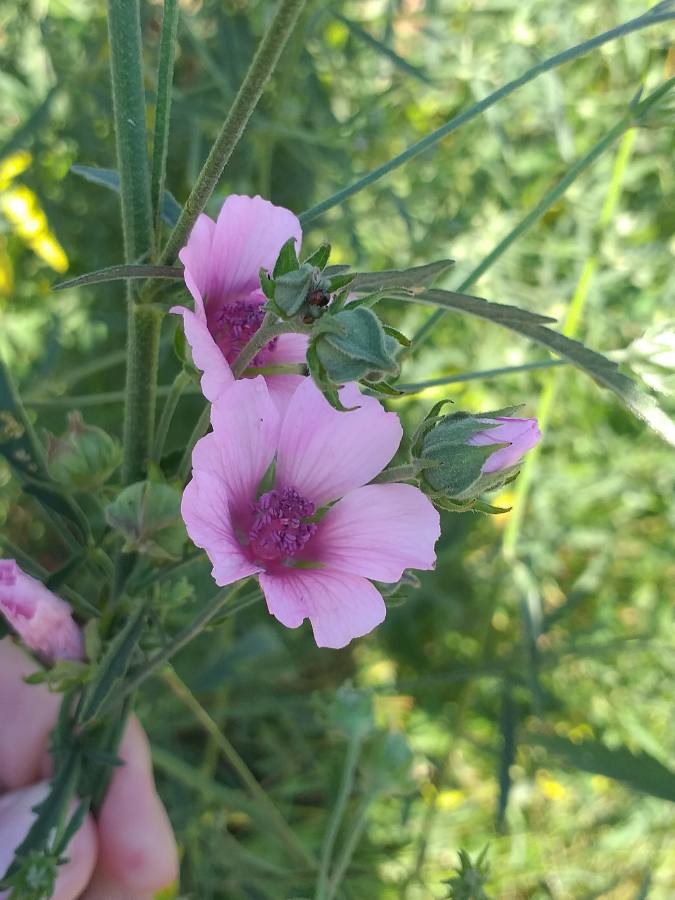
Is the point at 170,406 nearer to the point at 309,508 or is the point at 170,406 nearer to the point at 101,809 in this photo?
the point at 309,508

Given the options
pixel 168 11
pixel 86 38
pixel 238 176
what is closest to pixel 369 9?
pixel 86 38

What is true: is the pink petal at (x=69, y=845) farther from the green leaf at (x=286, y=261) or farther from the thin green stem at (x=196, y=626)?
the green leaf at (x=286, y=261)

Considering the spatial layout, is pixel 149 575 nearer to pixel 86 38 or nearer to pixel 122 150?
pixel 122 150

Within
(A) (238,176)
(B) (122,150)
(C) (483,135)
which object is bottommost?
(B) (122,150)

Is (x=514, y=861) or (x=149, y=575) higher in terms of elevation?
(x=149, y=575)

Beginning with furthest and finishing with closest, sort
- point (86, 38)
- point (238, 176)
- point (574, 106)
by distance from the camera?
1. point (574, 106)
2. point (86, 38)
3. point (238, 176)
